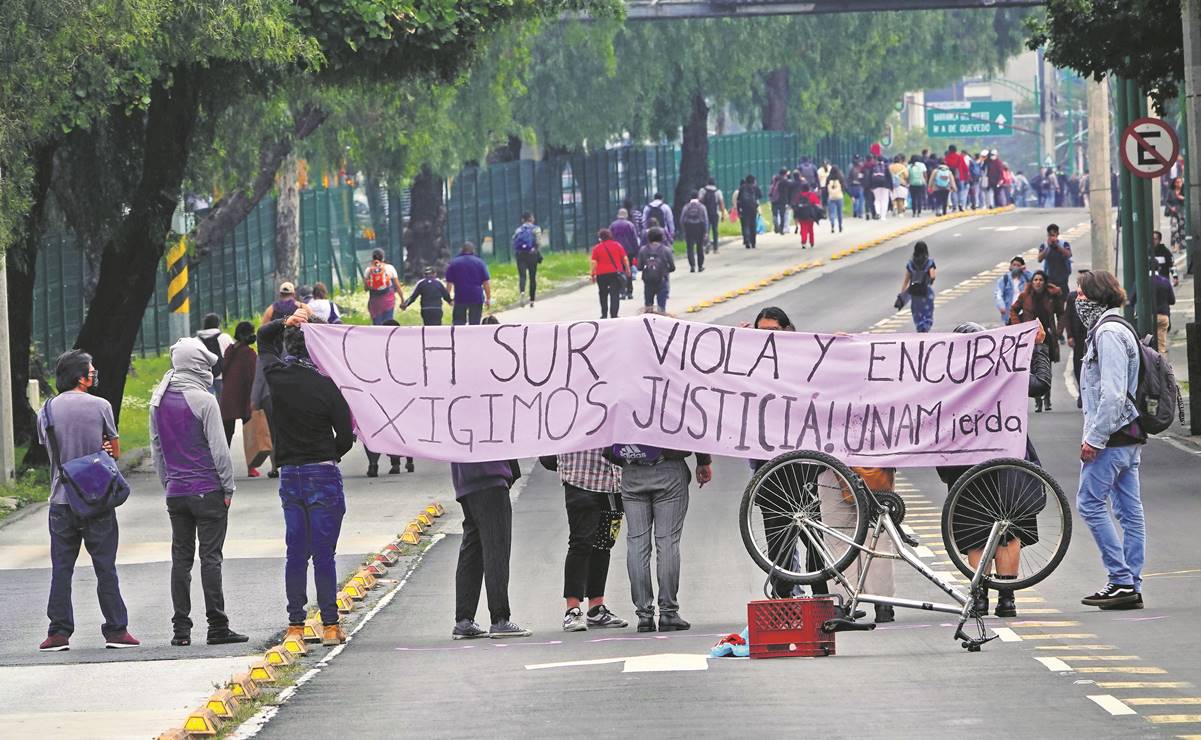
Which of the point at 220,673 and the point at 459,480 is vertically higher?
the point at 459,480

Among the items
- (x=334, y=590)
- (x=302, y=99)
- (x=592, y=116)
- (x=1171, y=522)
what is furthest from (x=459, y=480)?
(x=592, y=116)

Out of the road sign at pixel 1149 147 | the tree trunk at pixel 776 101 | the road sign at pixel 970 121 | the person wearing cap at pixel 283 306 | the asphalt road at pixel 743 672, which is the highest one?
the road sign at pixel 970 121

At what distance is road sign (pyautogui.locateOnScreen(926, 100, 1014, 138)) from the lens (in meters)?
107

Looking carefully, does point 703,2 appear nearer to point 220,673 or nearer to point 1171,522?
point 1171,522

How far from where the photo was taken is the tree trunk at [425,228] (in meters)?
51.2

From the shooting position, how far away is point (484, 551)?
46.2 feet

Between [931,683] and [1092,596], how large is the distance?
3149 millimetres

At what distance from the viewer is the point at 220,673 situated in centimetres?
1288

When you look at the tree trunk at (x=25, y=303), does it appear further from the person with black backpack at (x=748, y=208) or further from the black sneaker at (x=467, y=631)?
the person with black backpack at (x=748, y=208)

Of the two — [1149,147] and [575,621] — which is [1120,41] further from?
[575,621]

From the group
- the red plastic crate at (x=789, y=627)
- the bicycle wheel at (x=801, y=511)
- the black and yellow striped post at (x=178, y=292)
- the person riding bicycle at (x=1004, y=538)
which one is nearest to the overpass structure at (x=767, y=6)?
the black and yellow striped post at (x=178, y=292)

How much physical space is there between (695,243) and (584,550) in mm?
34881

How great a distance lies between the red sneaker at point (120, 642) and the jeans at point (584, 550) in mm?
2650

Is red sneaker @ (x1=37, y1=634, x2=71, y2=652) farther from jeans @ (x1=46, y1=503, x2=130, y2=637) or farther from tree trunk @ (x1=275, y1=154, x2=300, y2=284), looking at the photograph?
tree trunk @ (x1=275, y1=154, x2=300, y2=284)
